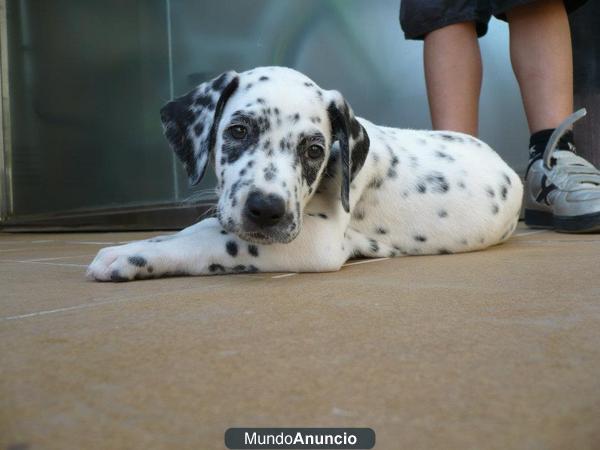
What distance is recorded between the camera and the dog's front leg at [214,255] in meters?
2.10

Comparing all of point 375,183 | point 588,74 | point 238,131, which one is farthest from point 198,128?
point 588,74

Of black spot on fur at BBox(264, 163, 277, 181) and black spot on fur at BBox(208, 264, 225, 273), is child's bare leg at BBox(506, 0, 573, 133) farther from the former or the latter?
→ black spot on fur at BBox(208, 264, 225, 273)

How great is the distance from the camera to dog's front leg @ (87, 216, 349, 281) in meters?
2.10

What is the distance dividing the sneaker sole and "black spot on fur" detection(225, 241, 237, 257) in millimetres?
1965

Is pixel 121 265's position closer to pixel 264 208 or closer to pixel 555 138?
pixel 264 208

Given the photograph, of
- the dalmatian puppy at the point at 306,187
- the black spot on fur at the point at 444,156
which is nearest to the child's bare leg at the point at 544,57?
the dalmatian puppy at the point at 306,187

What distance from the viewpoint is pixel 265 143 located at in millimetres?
2213

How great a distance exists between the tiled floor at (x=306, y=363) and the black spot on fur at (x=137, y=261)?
239 mm

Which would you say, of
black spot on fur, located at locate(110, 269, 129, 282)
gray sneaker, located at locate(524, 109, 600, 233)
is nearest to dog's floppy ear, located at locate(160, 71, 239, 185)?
black spot on fur, located at locate(110, 269, 129, 282)

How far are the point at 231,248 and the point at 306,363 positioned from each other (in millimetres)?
1264

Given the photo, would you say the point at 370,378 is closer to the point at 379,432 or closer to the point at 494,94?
the point at 379,432

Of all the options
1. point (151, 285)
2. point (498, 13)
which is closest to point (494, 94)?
point (498, 13)

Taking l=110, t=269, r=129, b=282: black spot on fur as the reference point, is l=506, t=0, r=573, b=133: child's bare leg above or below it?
above

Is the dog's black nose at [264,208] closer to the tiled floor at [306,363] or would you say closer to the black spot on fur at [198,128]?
the tiled floor at [306,363]
